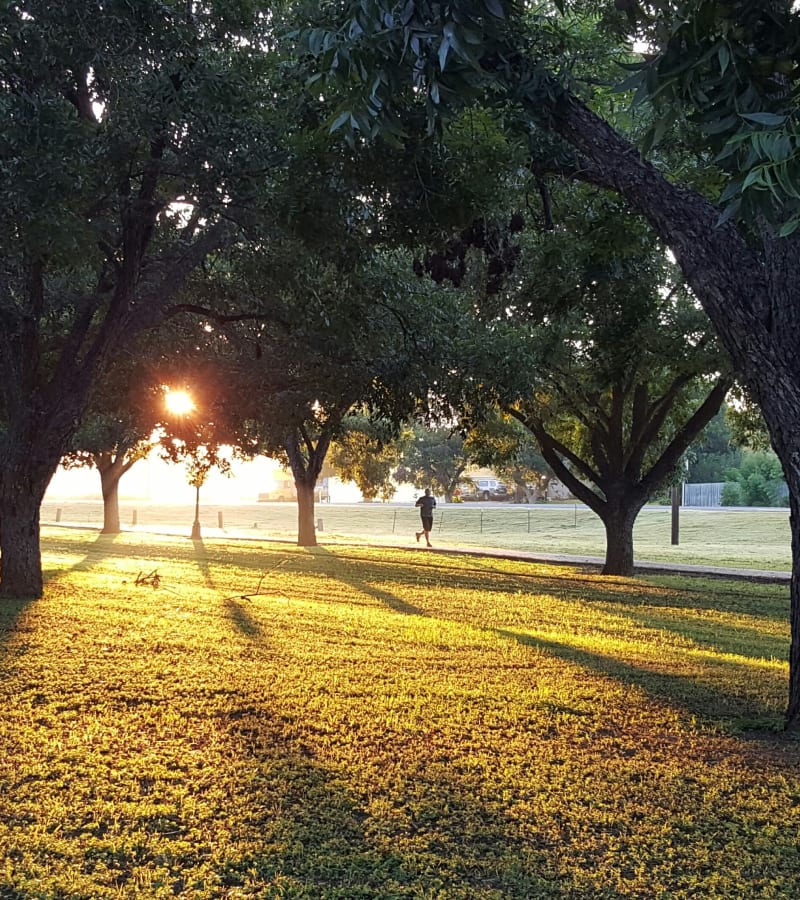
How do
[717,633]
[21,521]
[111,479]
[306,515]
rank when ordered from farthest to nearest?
1. [111,479]
2. [306,515]
3. [717,633]
4. [21,521]

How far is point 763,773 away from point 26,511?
9067 millimetres

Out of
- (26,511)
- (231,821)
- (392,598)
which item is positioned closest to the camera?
(231,821)

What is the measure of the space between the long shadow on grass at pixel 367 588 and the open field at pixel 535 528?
12.4 metres

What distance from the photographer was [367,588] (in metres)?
14.7

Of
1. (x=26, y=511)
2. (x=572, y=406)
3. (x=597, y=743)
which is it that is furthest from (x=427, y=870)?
(x=572, y=406)

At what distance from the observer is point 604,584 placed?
59.3 feet

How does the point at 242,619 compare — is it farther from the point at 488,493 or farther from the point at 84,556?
the point at 488,493

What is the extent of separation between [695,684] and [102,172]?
757 centimetres

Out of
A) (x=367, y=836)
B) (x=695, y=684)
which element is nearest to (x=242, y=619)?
(x=695, y=684)

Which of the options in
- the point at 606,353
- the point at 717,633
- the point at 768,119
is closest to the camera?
the point at 768,119

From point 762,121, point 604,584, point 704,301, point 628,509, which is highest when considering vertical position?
point 762,121

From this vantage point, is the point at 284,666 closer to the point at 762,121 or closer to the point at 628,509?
→ the point at 762,121

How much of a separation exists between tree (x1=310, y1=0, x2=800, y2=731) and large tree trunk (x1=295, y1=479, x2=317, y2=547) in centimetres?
2351

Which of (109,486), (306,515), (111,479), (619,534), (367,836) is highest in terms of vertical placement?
(111,479)
